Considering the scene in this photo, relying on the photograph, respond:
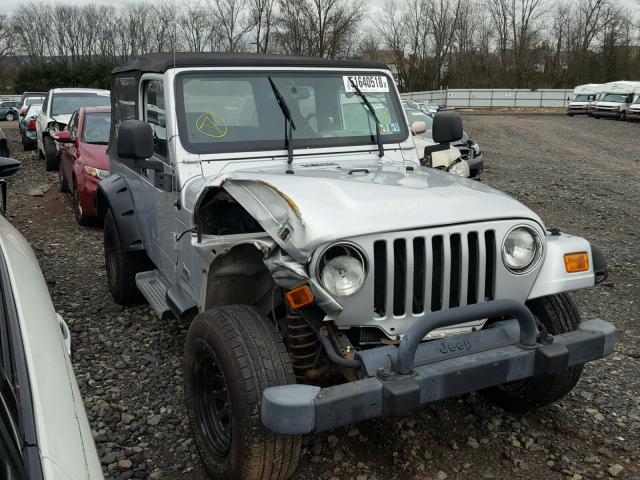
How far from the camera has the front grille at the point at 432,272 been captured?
2.48 metres

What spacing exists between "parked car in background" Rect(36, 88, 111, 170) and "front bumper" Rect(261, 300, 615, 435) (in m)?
11.4

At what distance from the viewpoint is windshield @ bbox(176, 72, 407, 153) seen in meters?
3.70

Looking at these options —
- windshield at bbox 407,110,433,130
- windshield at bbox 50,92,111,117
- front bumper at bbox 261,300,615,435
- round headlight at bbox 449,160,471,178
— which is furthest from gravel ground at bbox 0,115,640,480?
windshield at bbox 50,92,111,117

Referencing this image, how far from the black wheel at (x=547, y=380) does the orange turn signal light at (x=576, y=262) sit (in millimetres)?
222

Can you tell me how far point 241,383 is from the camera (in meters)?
2.37

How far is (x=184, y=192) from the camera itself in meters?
3.53

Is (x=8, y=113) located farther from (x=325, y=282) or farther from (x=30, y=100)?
(x=325, y=282)

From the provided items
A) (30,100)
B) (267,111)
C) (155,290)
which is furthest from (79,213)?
(30,100)

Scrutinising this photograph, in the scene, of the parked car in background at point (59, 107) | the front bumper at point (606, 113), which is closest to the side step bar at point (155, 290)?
the parked car in background at point (59, 107)

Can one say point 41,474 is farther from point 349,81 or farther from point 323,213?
point 349,81

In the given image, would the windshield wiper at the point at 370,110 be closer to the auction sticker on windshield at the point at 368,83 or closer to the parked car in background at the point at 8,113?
the auction sticker on windshield at the point at 368,83

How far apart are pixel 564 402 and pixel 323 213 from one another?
6.85 ft

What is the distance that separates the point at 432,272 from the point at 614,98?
33.3m

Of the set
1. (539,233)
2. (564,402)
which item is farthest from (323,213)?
(564,402)
